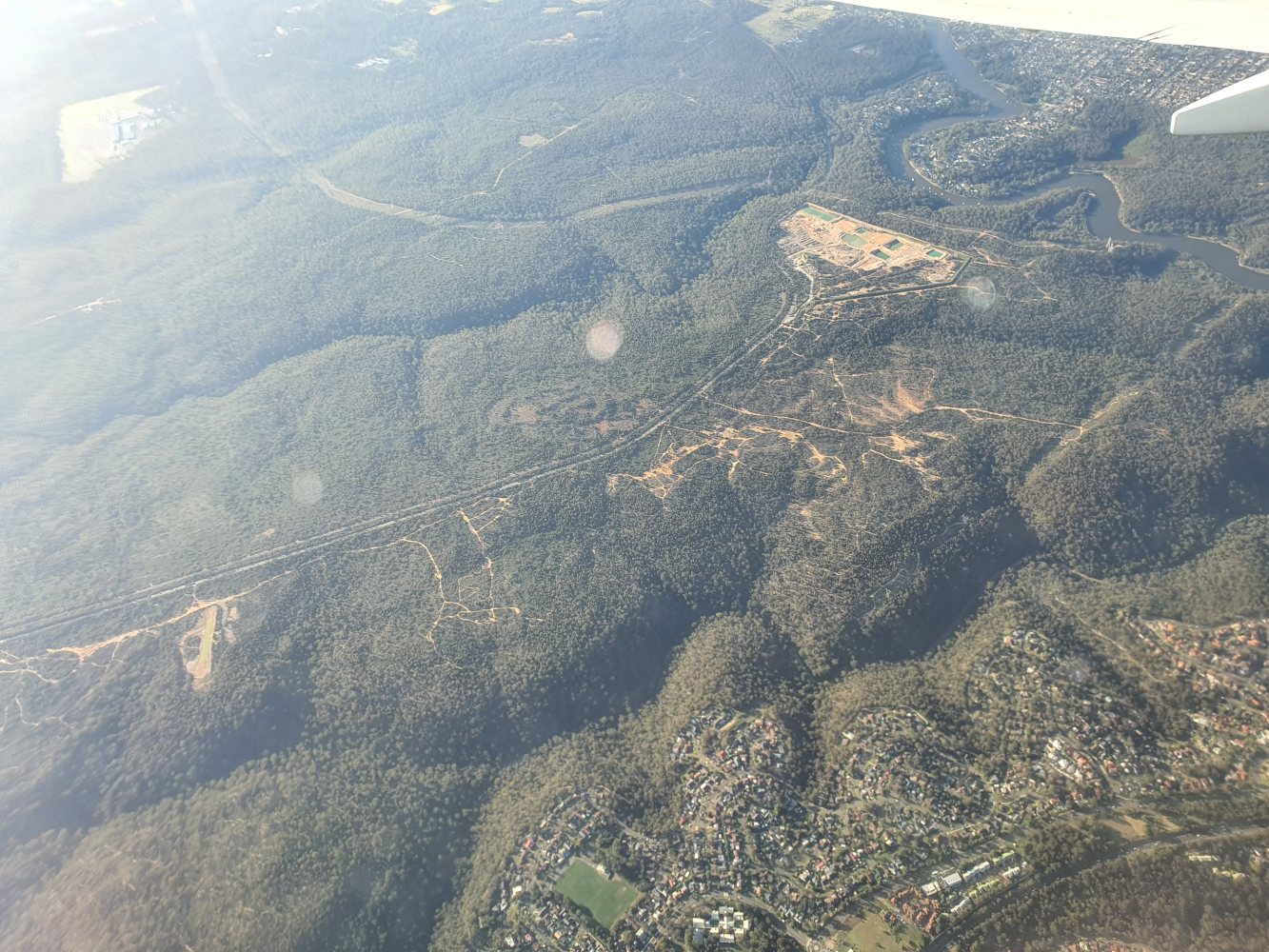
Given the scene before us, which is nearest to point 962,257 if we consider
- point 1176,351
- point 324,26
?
point 1176,351

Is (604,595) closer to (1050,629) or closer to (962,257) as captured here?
(1050,629)

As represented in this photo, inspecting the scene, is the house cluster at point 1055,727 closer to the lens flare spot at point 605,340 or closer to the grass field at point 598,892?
the grass field at point 598,892

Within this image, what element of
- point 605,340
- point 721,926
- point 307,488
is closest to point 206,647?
point 307,488

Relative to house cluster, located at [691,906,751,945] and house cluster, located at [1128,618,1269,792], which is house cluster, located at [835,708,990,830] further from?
house cluster, located at [1128,618,1269,792]

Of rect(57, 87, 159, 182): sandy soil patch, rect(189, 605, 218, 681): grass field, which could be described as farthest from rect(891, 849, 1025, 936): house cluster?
rect(57, 87, 159, 182): sandy soil patch

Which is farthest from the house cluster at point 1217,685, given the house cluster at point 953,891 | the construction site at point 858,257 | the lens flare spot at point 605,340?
the lens flare spot at point 605,340
